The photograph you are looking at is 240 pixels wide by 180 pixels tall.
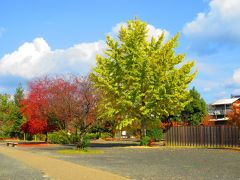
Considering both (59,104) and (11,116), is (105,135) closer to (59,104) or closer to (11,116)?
(11,116)

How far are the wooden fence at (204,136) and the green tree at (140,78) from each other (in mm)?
2558

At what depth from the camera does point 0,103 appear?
101625 mm

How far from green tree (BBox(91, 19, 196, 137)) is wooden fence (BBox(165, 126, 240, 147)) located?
256 cm

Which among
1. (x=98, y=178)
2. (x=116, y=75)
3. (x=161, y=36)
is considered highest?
(x=161, y=36)

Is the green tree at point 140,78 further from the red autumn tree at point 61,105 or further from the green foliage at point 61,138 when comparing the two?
the green foliage at point 61,138

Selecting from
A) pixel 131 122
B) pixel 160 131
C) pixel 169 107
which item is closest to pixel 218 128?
pixel 169 107

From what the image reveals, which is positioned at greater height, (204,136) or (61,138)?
(204,136)

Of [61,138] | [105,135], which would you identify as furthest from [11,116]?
[61,138]

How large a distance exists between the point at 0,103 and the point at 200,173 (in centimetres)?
8953

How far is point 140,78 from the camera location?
143 feet

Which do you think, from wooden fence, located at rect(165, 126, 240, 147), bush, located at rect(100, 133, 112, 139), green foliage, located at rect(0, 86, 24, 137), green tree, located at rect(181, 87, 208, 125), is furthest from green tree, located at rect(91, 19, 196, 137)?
green foliage, located at rect(0, 86, 24, 137)

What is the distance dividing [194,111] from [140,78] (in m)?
25.0

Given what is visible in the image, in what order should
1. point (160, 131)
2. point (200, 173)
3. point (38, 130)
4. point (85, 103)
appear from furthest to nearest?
point (160, 131) → point (38, 130) → point (85, 103) → point (200, 173)

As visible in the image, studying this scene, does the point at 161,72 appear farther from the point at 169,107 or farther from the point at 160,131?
the point at 160,131
